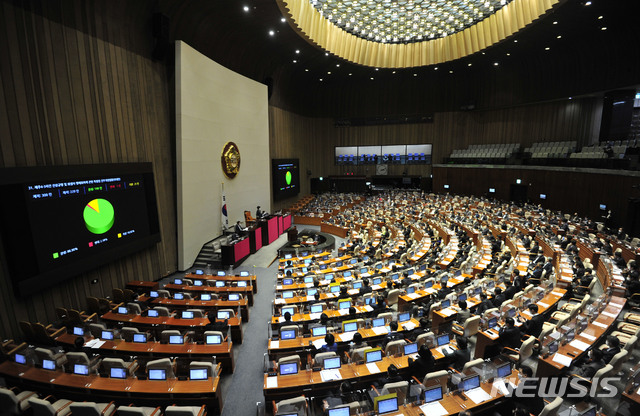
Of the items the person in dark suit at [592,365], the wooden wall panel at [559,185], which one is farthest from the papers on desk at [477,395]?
the wooden wall panel at [559,185]

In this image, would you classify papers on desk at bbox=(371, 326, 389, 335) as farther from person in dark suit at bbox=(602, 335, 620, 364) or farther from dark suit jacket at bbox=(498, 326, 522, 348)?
person in dark suit at bbox=(602, 335, 620, 364)

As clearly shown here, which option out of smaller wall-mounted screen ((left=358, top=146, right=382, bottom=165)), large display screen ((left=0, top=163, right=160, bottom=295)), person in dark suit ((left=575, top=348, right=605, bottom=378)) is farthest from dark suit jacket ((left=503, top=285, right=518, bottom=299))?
smaller wall-mounted screen ((left=358, top=146, right=382, bottom=165))

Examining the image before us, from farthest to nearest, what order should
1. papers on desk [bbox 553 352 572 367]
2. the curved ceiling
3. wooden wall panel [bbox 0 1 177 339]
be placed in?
the curved ceiling
wooden wall panel [bbox 0 1 177 339]
papers on desk [bbox 553 352 572 367]

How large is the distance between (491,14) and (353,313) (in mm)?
21893

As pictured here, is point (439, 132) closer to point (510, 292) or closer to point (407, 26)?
point (407, 26)

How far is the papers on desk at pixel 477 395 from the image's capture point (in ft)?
17.4

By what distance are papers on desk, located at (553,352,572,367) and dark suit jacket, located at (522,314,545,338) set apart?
1.11 m

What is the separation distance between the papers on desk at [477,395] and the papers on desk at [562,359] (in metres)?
1.88

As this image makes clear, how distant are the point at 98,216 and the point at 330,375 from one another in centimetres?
974

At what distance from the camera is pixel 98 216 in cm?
1087

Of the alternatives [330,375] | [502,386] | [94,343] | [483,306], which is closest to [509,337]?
[483,306]

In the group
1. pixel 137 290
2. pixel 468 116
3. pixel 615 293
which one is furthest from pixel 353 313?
pixel 468 116

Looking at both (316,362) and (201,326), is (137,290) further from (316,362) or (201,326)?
(316,362)

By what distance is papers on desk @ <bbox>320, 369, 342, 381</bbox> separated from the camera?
6027 millimetres
